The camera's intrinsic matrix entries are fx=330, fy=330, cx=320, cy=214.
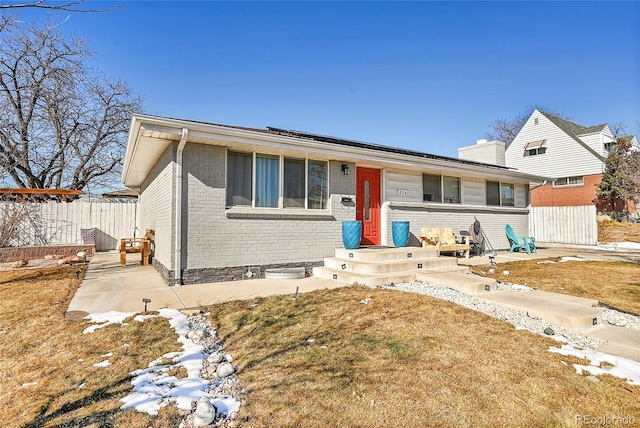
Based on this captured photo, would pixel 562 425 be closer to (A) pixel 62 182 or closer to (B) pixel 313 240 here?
(B) pixel 313 240

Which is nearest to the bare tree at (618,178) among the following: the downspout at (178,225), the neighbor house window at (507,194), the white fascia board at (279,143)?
the neighbor house window at (507,194)

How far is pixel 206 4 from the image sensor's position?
30.0 ft

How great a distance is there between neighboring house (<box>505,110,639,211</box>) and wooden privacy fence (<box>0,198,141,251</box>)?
2416 centimetres

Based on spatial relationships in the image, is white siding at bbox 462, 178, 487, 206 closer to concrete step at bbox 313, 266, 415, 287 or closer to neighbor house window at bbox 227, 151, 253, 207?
concrete step at bbox 313, 266, 415, 287

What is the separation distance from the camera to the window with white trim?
7.16 m

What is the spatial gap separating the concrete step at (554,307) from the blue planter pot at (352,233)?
3.22 meters

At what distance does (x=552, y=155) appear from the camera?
77.5 feet

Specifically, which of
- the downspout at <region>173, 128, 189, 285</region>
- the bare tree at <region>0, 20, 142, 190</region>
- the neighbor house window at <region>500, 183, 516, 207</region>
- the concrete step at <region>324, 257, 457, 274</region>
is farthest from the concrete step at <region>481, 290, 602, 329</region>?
the bare tree at <region>0, 20, 142, 190</region>

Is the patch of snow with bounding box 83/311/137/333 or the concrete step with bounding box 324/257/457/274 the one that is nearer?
the patch of snow with bounding box 83/311/137/333

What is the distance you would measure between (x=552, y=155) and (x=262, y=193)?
24449mm

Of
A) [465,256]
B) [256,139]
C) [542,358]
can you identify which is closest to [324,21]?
[256,139]

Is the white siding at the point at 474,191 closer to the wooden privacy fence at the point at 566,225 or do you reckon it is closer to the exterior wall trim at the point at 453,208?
the exterior wall trim at the point at 453,208

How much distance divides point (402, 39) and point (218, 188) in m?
9.06

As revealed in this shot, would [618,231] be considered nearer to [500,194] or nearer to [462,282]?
[500,194]
